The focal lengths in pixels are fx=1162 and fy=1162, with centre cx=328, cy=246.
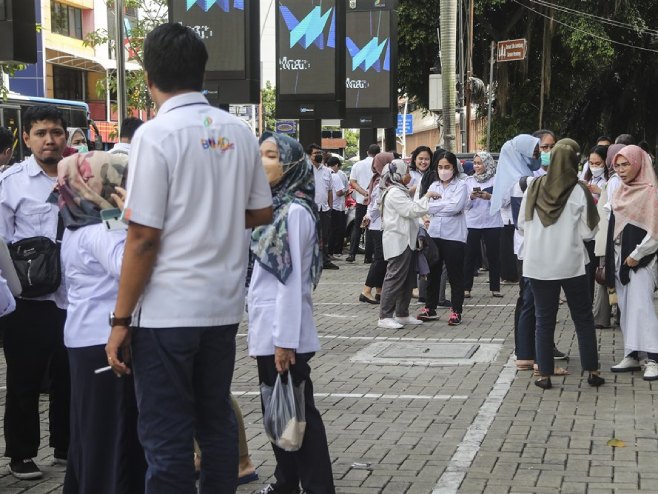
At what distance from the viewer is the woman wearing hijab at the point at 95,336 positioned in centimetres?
468

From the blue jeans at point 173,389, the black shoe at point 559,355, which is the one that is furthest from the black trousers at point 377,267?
the blue jeans at point 173,389

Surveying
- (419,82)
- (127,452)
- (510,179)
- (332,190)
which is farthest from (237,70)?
(419,82)

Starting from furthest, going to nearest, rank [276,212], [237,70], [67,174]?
[237,70], [276,212], [67,174]

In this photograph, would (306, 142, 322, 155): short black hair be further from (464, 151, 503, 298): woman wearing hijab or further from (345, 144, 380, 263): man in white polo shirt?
(464, 151, 503, 298): woman wearing hijab

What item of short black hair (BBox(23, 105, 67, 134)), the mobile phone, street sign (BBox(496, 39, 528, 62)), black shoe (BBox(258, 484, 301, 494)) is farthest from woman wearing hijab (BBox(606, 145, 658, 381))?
street sign (BBox(496, 39, 528, 62))

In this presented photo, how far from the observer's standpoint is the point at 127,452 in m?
4.82

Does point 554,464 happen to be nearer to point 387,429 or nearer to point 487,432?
point 487,432

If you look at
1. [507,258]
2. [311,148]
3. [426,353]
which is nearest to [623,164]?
[426,353]

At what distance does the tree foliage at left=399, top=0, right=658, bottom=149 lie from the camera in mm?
35312

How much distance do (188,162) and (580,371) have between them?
590 cm

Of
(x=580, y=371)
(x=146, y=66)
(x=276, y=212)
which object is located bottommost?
(x=580, y=371)

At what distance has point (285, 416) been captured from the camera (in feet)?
17.0

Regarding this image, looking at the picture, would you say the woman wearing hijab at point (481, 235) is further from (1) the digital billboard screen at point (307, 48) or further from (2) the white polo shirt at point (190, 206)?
(2) the white polo shirt at point (190, 206)

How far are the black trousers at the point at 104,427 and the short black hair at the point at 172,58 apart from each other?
4.32 feet
